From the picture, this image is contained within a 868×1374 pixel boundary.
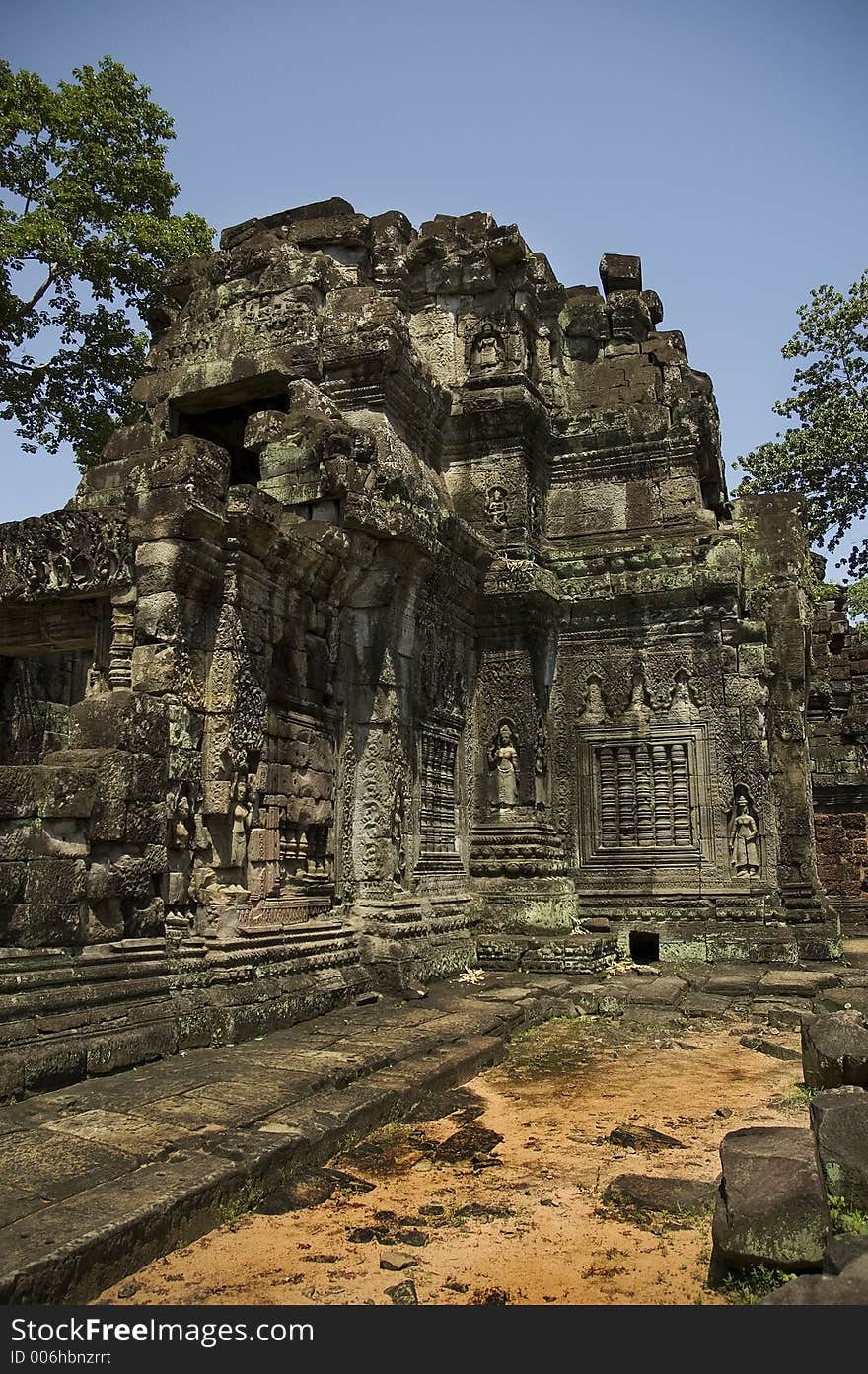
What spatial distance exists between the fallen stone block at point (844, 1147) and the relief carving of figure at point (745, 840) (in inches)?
281

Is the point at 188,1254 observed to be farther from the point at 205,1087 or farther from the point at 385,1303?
the point at 205,1087

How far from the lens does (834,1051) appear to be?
562 cm

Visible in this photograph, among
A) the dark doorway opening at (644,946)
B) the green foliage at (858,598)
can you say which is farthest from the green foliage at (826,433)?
the dark doorway opening at (644,946)

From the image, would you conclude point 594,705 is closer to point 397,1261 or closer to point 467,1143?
point 467,1143

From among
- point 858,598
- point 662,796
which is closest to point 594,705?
point 662,796

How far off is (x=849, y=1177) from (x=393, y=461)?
7450mm

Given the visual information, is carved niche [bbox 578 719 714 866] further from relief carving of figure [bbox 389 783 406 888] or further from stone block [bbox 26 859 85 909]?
stone block [bbox 26 859 85 909]

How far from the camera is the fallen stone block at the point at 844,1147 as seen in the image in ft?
12.3

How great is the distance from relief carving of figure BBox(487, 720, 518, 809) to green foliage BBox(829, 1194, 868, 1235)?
771 cm

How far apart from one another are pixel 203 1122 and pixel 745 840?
25.7 feet

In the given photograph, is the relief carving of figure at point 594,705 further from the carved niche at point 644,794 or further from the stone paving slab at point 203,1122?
the stone paving slab at point 203,1122

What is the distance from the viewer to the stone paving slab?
134 inches

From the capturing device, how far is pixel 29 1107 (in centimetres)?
495

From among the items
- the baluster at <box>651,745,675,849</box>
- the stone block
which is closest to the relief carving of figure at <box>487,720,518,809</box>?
the baluster at <box>651,745,675,849</box>
